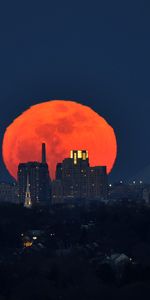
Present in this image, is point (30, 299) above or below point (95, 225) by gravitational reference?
below

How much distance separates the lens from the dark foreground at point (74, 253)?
252 ft

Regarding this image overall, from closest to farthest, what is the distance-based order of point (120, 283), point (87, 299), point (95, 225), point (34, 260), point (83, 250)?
1. point (87, 299)
2. point (120, 283)
3. point (34, 260)
4. point (83, 250)
5. point (95, 225)

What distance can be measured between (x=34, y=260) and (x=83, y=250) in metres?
12.3

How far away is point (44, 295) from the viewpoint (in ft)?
245

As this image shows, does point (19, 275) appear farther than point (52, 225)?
No

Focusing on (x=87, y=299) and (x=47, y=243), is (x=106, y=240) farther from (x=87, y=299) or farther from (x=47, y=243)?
(x=87, y=299)

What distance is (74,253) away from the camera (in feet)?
334

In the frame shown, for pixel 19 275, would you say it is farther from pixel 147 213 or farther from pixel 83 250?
pixel 147 213

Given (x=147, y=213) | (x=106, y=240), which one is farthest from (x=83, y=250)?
(x=147, y=213)

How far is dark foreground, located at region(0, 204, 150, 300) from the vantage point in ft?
252

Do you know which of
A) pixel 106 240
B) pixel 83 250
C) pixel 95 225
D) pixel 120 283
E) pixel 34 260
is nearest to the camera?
pixel 120 283

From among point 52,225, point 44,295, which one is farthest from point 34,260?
point 52,225

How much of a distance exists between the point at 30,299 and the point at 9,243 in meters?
42.4

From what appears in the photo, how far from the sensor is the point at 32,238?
399 ft
